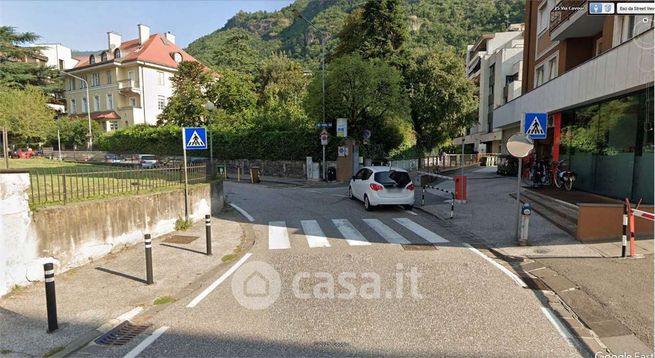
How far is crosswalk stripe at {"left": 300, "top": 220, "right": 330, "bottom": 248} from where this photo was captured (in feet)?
30.5

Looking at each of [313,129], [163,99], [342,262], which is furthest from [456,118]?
[163,99]

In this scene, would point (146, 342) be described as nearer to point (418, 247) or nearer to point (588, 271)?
point (418, 247)

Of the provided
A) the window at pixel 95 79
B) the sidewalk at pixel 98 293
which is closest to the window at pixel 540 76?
the sidewalk at pixel 98 293

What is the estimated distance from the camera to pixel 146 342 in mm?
4648

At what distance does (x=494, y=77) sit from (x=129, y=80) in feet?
166

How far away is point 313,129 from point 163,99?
38639 mm

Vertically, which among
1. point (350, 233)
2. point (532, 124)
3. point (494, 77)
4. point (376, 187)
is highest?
point (494, 77)

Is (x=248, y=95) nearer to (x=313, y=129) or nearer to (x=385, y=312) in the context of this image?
(x=313, y=129)

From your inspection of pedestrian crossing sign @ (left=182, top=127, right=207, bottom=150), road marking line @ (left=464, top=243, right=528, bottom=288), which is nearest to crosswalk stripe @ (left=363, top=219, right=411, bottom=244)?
road marking line @ (left=464, top=243, right=528, bottom=288)

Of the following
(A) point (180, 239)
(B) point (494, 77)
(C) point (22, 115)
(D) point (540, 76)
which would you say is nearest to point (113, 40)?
(C) point (22, 115)

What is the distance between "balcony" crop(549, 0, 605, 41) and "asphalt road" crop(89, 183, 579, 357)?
11.7 m

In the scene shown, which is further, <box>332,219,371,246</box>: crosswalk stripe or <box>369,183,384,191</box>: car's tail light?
<box>369,183,384,191</box>: car's tail light

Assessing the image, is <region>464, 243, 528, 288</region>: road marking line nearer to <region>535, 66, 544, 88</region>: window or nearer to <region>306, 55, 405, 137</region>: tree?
<region>535, 66, 544, 88</region>: window

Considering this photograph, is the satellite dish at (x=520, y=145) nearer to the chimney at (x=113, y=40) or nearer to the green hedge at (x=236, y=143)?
the green hedge at (x=236, y=143)
